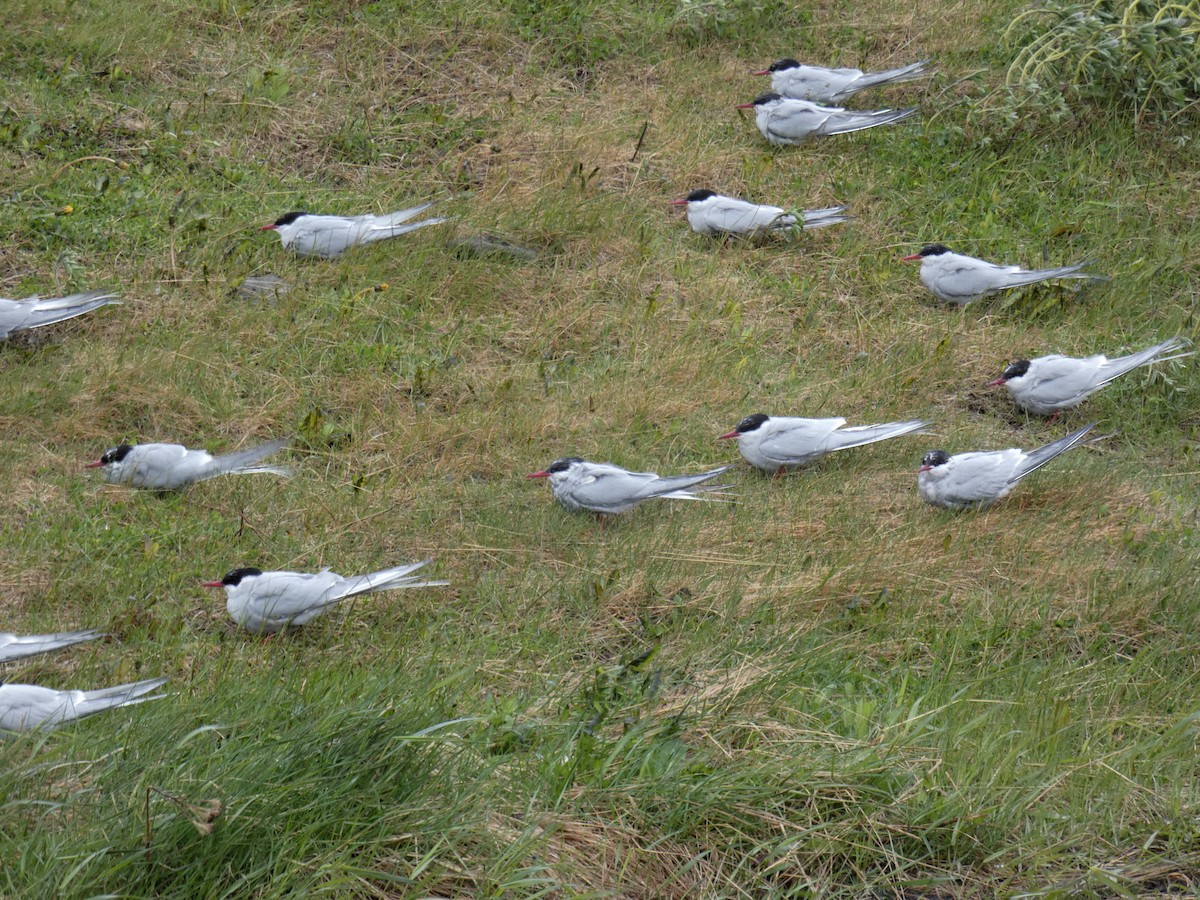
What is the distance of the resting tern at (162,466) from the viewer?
16.4 ft

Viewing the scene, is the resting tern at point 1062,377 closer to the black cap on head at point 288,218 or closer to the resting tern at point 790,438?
the resting tern at point 790,438

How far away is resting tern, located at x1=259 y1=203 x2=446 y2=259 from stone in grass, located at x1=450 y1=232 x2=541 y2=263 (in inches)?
14.1

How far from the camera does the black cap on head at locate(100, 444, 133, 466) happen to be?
197 inches

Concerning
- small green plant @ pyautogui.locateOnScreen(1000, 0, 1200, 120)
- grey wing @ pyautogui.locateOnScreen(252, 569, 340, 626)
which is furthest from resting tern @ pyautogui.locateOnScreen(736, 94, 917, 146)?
grey wing @ pyautogui.locateOnScreen(252, 569, 340, 626)

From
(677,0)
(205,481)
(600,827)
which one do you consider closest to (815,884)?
(600,827)

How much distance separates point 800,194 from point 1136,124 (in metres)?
2.14

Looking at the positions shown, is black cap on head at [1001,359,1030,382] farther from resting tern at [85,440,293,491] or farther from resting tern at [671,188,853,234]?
resting tern at [85,440,293,491]

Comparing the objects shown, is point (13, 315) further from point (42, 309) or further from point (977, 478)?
point (977, 478)

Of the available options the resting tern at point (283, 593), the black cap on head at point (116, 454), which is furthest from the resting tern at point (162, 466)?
the resting tern at point (283, 593)

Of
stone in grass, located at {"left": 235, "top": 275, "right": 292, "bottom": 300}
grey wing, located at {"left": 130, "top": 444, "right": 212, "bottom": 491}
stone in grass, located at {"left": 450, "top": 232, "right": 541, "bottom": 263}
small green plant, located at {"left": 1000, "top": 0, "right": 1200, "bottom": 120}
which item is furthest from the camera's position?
small green plant, located at {"left": 1000, "top": 0, "right": 1200, "bottom": 120}

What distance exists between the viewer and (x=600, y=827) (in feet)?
9.85

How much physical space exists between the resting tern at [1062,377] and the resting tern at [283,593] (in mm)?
3017

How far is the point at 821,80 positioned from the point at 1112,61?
67.9 inches

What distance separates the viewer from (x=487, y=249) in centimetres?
689
